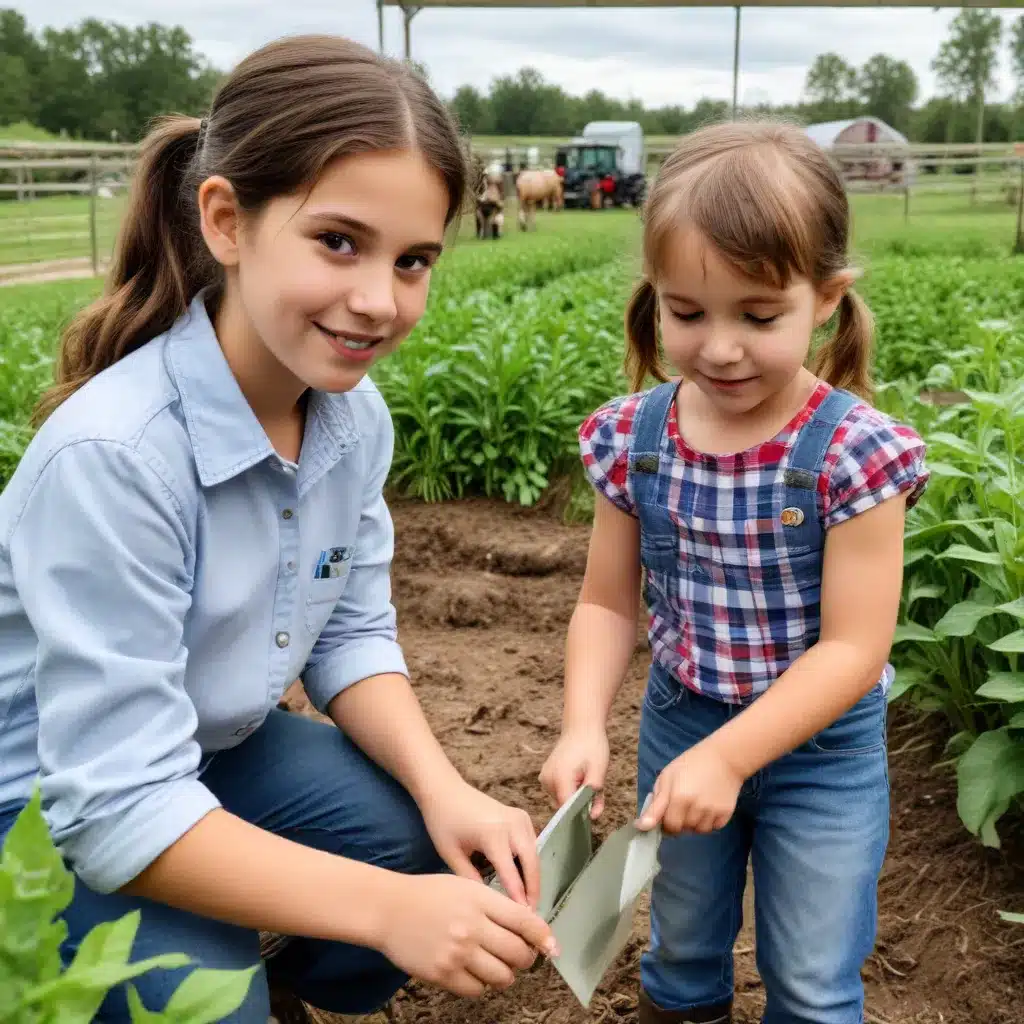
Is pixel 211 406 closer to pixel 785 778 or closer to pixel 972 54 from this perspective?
pixel 785 778

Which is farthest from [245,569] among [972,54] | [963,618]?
[972,54]

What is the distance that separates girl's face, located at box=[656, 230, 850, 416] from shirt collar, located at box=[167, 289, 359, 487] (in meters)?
0.54

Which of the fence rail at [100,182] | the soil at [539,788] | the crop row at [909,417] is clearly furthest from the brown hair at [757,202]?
the fence rail at [100,182]

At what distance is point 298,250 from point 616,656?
0.72 metres

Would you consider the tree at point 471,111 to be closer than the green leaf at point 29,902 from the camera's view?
No

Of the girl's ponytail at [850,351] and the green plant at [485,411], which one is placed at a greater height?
the girl's ponytail at [850,351]

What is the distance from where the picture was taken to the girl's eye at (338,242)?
1.36 meters

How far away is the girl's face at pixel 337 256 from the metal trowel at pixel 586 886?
0.60 m

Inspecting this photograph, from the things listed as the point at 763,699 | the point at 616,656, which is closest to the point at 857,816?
the point at 763,699

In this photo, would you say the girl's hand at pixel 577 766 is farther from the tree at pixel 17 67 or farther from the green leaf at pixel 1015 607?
the tree at pixel 17 67

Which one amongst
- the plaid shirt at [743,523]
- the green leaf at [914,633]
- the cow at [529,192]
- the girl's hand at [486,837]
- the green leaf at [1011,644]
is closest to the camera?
the girl's hand at [486,837]

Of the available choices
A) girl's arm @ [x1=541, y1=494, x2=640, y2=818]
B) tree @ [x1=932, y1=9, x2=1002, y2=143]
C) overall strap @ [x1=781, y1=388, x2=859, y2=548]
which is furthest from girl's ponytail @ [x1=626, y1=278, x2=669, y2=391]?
tree @ [x1=932, y1=9, x2=1002, y2=143]

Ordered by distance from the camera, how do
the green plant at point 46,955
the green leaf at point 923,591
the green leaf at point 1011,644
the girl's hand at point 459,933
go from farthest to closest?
the green leaf at point 923,591
the green leaf at point 1011,644
the girl's hand at point 459,933
the green plant at point 46,955

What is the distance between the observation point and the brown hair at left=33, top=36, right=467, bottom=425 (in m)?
1.36
